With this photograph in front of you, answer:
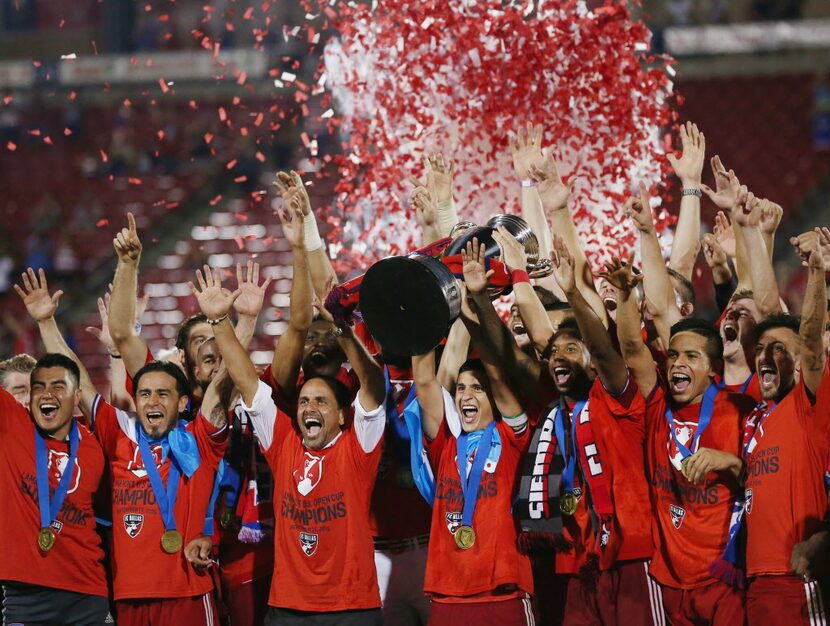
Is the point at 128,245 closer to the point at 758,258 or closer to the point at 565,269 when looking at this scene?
the point at 565,269

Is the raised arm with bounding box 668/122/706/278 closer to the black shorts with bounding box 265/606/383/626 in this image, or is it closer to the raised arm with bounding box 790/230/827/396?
the raised arm with bounding box 790/230/827/396

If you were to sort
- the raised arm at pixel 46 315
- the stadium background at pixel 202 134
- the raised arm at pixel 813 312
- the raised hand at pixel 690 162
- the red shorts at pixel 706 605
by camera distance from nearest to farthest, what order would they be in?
1. the raised arm at pixel 813 312
2. the red shorts at pixel 706 605
3. the raised arm at pixel 46 315
4. the raised hand at pixel 690 162
5. the stadium background at pixel 202 134

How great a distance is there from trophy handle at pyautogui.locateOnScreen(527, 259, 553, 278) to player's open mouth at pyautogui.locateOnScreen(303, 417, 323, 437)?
0.90 metres

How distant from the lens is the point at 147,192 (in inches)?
523

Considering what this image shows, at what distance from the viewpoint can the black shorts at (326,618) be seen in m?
3.93

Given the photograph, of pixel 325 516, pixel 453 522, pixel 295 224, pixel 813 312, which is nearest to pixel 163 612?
pixel 325 516

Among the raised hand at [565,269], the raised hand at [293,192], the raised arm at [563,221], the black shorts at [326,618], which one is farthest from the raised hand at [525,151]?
the black shorts at [326,618]

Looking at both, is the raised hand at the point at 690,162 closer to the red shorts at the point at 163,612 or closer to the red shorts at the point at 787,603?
the red shorts at the point at 787,603

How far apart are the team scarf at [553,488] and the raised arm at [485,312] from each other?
158 millimetres

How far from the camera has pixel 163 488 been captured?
4.21 m

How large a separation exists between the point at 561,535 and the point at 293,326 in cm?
109

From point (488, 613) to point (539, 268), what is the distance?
125 cm

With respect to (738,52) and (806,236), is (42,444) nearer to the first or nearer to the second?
(806,236)

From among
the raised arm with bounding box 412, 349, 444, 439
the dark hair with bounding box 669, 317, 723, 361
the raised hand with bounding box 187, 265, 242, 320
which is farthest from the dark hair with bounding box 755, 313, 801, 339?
the raised hand with bounding box 187, 265, 242, 320
